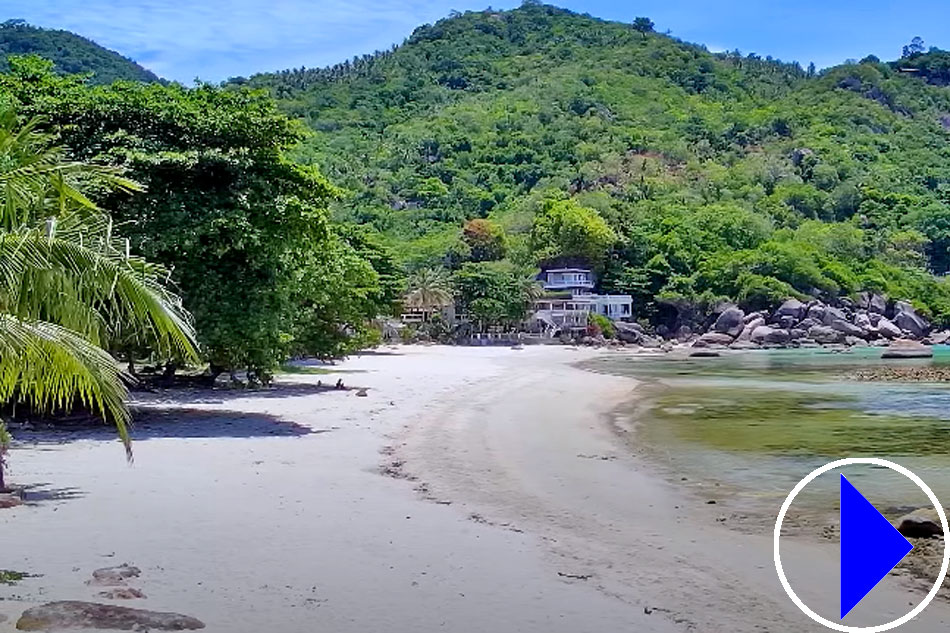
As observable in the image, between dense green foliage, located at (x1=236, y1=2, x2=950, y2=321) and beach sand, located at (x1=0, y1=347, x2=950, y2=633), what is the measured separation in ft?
250

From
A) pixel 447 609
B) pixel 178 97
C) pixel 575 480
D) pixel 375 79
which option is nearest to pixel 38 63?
pixel 178 97

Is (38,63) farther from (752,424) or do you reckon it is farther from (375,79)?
(375,79)

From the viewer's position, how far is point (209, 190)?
61.8 ft

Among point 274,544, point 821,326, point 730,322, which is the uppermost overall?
point 730,322

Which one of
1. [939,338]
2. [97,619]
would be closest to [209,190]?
[97,619]

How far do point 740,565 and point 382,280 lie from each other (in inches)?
1714

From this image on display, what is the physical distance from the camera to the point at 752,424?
23266 millimetres

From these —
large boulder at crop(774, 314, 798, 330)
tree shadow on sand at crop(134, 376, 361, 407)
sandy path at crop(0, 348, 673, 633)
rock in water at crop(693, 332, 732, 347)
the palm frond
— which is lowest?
sandy path at crop(0, 348, 673, 633)

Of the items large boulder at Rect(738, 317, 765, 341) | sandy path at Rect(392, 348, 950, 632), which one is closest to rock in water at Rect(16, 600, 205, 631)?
sandy path at Rect(392, 348, 950, 632)

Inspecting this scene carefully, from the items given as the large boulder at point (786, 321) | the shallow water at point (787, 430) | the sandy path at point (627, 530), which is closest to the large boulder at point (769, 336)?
the large boulder at point (786, 321)

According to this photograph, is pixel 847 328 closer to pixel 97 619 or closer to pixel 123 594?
pixel 123 594

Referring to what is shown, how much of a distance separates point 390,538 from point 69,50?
14674cm

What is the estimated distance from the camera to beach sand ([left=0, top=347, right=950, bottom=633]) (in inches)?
Answer: 280

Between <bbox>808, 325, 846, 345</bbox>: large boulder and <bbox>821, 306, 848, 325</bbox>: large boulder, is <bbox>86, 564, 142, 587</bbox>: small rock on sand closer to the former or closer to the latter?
<bbox>808, 325, 846, 345</bbox>: large boulder
